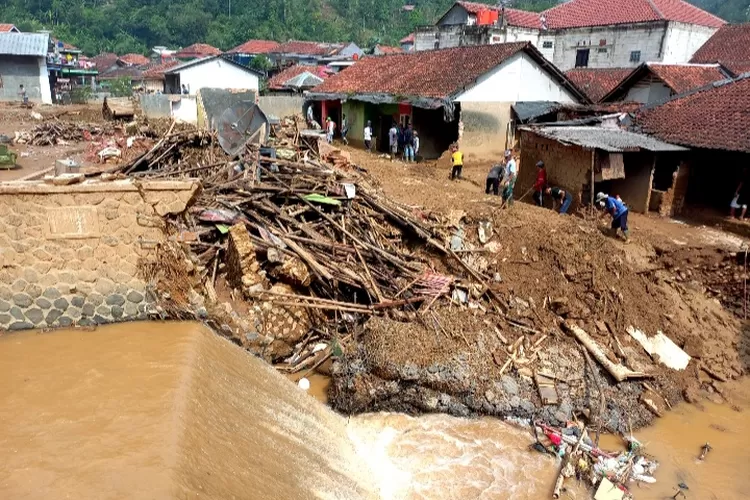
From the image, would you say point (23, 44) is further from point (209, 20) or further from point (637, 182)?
point (209, 20)

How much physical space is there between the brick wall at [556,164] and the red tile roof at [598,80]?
10.8 m

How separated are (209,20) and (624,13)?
236 feet

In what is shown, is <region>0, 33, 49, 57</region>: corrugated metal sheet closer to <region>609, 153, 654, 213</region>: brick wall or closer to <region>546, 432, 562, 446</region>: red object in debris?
<region>609, 153, 654, 213</region>: brick wall

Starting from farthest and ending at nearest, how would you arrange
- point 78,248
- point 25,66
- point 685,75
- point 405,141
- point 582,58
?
point 25,66 → point 582,58 → point 405,141 → point 685,75 → point 78,248

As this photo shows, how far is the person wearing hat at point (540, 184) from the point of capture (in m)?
15.5

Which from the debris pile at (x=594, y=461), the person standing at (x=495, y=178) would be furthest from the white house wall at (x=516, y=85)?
the debris pile at (x=594, y=461)

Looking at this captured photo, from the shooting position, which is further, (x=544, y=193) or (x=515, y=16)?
(x=515, y=16)

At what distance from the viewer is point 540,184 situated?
613 inches

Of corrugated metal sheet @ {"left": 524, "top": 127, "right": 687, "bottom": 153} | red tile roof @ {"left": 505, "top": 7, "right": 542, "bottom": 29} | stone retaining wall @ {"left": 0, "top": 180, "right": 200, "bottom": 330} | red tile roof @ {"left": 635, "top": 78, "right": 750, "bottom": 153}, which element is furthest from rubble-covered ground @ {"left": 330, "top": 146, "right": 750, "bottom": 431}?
red tile roof @ {"left": 505, "top": 7, "right": 542, "bottom": 29}

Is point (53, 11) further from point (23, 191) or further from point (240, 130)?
point (23, 191)

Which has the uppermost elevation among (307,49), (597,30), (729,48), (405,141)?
(307,49)

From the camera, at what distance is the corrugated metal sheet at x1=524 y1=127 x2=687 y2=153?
14159mm

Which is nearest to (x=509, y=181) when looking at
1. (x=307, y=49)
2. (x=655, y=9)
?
(x=655, y=9)

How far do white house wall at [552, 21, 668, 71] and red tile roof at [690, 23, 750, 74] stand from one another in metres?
2.72
